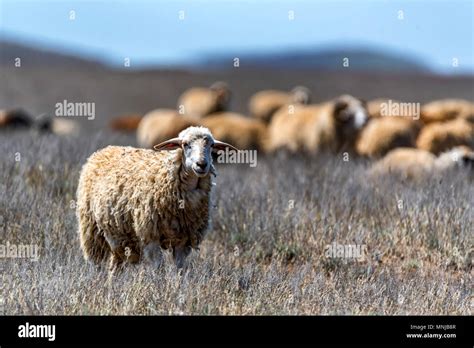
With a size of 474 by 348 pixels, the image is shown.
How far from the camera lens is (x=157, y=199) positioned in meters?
7.83

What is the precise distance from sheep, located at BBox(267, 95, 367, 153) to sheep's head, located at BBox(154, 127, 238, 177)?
386 inches

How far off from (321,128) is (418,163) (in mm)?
4388

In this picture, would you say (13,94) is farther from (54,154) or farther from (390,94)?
(54,154)

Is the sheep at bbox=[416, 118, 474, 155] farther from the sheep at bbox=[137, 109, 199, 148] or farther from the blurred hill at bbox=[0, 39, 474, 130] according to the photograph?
the blurred hill at bbox=[0, 39, 474, 130]

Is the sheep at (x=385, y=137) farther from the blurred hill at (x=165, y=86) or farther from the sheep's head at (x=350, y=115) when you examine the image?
the blurred hill at (x=165, y=86)

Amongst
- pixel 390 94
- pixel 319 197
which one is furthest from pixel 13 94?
pixel 319 197

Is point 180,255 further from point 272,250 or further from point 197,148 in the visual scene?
point 272,250

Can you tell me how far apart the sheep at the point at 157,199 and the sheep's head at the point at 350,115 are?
9.92m

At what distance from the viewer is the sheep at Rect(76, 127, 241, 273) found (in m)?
7.72

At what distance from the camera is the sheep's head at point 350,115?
17734 mm

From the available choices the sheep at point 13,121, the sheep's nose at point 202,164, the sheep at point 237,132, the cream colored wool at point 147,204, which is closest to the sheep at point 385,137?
the sheep at point 237,132

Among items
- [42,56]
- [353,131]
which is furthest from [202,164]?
[42,56]

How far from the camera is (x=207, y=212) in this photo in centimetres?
795
